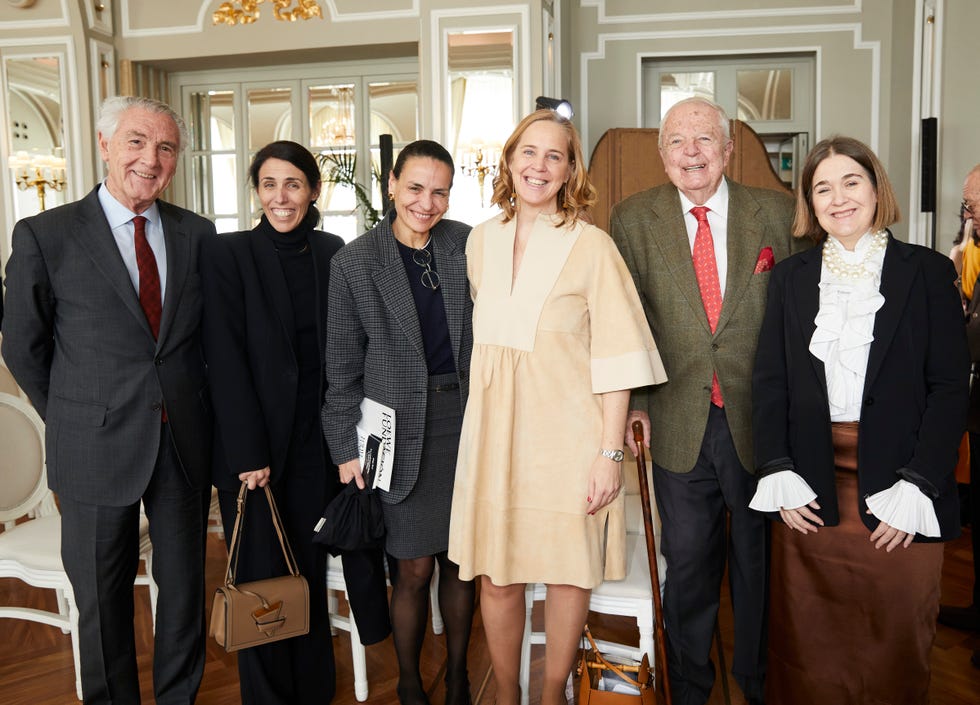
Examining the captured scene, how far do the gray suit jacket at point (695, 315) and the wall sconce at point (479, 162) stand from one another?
10.4 feet

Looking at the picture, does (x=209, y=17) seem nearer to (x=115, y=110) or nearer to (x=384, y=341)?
(x=115, y=110)

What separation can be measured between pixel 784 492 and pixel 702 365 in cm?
38

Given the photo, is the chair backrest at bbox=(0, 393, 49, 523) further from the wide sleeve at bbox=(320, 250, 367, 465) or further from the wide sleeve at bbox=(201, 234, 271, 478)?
the wide sleeve at bbox=(320, 250, 367, 465)

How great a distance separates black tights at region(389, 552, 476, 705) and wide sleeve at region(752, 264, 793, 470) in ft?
2.84

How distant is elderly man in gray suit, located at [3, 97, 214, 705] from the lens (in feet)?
6.59

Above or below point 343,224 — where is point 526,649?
below

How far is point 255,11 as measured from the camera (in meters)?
5.60

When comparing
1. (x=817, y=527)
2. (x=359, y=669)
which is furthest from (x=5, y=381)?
(x=817, y=527)

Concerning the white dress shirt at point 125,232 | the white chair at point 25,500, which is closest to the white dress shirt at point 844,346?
the white dress shirt at point 125,232

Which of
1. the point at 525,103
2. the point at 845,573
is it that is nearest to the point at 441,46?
the point at 525,103

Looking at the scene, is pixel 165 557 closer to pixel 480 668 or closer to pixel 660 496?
pixel 480 668

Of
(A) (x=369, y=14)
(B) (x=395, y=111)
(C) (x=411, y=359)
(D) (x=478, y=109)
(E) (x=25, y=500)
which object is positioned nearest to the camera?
(C) (x=411, y=359)

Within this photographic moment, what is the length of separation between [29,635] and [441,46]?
4.04 metres

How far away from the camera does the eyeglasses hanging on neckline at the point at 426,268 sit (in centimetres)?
211
